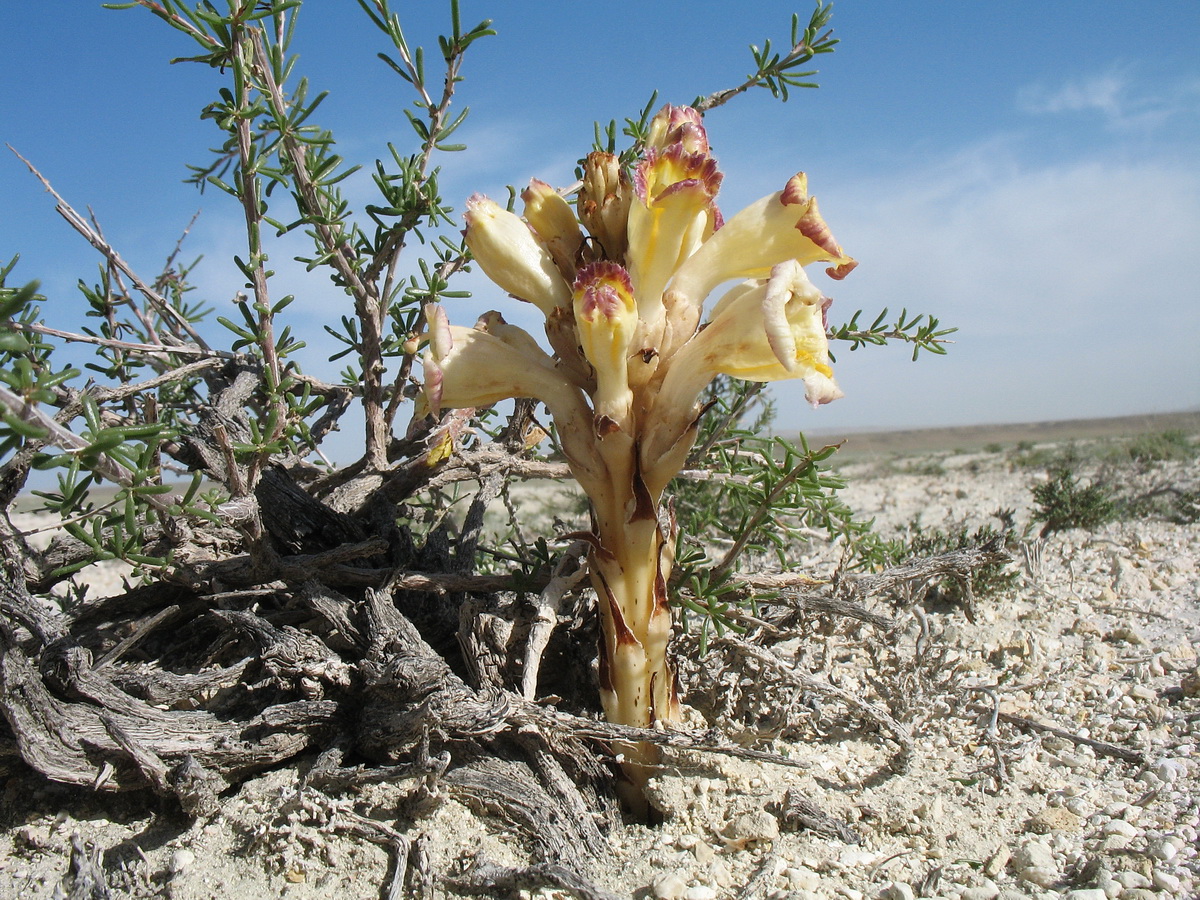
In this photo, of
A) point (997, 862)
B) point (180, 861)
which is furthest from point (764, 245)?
point (180, 861)

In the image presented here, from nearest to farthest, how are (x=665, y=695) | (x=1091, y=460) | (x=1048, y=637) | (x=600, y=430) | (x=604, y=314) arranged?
(x=604, y=314) → (x=600, y=430) → (x=665, y=695) → (x=1048, y=637) → (x=1091, y=460)

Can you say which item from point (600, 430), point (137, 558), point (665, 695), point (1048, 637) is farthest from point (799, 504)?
point (137, 558)

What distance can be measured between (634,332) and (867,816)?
5.08 feet

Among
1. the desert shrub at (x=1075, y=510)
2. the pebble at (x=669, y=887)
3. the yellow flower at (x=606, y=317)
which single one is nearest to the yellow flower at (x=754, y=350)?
the yellow flower at (x=606, y=317)

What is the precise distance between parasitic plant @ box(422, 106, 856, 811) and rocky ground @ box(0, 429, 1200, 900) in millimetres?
433

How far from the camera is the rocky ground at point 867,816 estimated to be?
1.97 metres

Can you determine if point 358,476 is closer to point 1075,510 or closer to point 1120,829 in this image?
point 1120,829

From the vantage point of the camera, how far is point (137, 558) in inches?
81.9

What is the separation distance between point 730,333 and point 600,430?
0.40 metres

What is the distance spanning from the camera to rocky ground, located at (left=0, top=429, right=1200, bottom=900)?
6.46 ft

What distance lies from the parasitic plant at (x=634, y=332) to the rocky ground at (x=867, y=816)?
1.42 feet

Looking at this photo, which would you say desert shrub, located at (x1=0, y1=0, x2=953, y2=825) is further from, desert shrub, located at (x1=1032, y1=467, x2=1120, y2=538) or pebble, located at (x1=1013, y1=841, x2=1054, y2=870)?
desert shrub, located at (x1=1032, y1=467, x2=1120, y2=538)

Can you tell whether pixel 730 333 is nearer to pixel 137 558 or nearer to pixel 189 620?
pixel 137 558

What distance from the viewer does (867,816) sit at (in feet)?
7.63
